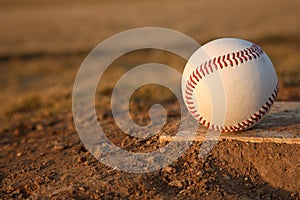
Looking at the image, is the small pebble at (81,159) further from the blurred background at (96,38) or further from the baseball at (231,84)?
the blurred background at (96,38)

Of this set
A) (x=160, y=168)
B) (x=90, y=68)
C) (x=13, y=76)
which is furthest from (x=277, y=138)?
(x=13, y=76)

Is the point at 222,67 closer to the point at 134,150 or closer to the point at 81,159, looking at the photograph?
the point at 134,150

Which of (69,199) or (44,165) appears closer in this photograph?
(69,199)

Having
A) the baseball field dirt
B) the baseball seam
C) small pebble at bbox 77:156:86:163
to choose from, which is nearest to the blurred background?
the baseball field dirt

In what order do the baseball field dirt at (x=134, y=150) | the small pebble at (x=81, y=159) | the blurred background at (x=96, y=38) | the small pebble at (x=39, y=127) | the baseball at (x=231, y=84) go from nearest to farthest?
the baseball field dirt at (x=134, y=150), the baseball at (x=231, y=84), the small pebble at (x=81, y=159), the small pebble at (x=39, y=127), the blurred background at (x=96, y=38)

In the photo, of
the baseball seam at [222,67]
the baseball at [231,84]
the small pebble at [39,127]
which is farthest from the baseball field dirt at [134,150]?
the baseball at [231,84]

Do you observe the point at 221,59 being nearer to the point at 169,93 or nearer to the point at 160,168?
the point at 160,168

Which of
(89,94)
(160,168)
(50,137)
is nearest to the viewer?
(160,168)

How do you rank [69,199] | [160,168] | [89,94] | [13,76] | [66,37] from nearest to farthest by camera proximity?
1. [69,199]
2. [160,168]
3. [89,94]
4. [13,76]
5. [66,37]
